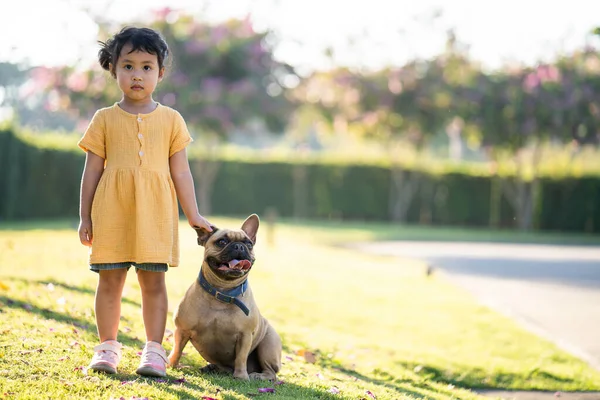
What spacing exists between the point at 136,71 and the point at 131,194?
2.12ft

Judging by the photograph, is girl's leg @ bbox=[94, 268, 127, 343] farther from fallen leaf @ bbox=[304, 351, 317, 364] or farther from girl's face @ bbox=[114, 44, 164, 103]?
fallen leaf @ bbox=[304, 351, 317, 364]

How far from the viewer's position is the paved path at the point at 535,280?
8.97 meters

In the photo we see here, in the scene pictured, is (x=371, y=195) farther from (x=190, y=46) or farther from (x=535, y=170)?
(x=190, y=46)

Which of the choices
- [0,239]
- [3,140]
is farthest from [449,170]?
[0,239]

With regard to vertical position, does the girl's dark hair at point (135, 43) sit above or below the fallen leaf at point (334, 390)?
above

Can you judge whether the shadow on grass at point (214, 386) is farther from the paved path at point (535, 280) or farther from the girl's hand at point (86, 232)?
the paved path at point (535, 280)

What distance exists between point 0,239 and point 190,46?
13.6 meters

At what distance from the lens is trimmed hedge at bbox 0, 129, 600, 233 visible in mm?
29469

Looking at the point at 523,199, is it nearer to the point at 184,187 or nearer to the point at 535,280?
the point at 535,280

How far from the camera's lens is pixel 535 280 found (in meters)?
13.4

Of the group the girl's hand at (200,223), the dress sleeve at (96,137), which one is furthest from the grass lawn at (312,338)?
the dress sleeve at (96,137)

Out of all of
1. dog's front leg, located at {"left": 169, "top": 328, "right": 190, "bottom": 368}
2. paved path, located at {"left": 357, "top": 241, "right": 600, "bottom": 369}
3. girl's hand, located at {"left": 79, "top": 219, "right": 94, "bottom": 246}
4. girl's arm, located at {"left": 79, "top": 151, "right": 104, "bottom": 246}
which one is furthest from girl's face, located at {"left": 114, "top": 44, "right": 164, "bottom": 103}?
paved path, located at {"left": 357, "top": 241, "right": 600, "bottom": 369}

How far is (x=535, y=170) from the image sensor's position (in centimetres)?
3014

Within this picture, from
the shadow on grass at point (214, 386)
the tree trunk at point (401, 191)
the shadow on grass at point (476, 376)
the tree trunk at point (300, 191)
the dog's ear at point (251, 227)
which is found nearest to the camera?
the shadow on grass at point (214, 386)
